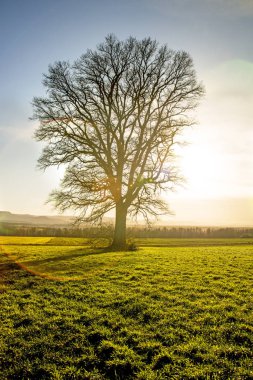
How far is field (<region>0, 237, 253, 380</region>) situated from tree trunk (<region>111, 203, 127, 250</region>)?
488 inches

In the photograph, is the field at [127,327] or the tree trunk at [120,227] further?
the tree trunk at [120,227]

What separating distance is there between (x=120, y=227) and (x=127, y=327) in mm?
17783

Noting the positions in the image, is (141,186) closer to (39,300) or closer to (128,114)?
(128,114)

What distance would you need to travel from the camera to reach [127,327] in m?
6.74

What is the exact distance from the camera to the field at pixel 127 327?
5047 millimetres

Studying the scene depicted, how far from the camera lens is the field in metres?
5.05

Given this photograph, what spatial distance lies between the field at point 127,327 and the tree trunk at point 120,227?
12397 mm

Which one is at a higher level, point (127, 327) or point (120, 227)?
point (120, 227)

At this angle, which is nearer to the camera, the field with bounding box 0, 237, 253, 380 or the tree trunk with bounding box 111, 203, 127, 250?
the field with bounding box 0, 237, 253, 380

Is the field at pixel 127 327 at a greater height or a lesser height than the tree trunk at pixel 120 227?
lesser

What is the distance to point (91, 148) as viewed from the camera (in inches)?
960

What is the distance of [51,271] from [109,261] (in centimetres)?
399

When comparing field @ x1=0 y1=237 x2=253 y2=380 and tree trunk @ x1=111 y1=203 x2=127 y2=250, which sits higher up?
tree trunk @ x1=111 y1=203 x2=127 y2=250

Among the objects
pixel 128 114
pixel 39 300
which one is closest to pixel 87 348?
pixel 39 300
